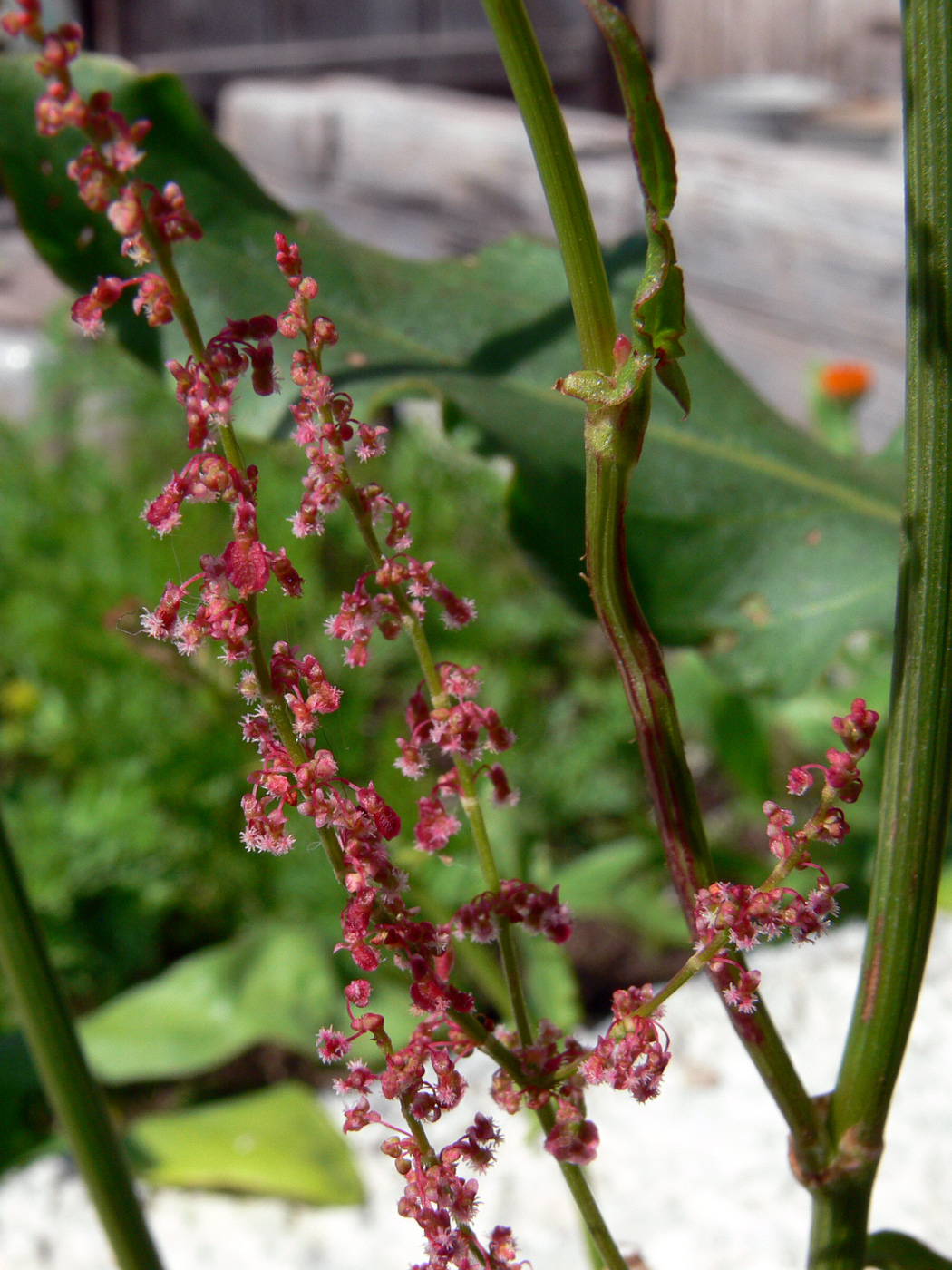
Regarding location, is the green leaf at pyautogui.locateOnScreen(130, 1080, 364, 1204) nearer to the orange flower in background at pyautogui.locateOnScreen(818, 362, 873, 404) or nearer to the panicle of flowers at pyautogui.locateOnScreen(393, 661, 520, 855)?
the panicle of flowers at pyautogui.locateOnScreen(393, 661, 520, 855)

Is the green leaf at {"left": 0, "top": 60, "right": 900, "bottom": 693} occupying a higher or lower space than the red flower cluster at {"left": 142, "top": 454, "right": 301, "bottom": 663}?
higher

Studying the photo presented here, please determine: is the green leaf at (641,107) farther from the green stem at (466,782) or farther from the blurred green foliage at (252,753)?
the blurred green foliage at (252,753)

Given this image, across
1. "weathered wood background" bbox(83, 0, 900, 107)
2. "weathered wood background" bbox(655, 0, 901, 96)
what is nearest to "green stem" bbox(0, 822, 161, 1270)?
"weathered wood background" bbox(83, 0, 900, 107)

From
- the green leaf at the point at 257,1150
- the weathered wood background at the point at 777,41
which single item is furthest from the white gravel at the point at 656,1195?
the weathered wood background at the point at 777,41

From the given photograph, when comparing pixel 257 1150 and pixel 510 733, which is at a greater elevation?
pixel 257 1150

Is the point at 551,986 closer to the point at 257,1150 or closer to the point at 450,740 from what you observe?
the point at 257,1150

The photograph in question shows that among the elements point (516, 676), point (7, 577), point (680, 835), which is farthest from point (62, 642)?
point (680, 835)

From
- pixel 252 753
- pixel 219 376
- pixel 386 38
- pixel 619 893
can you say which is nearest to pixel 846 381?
pixel 619 893
